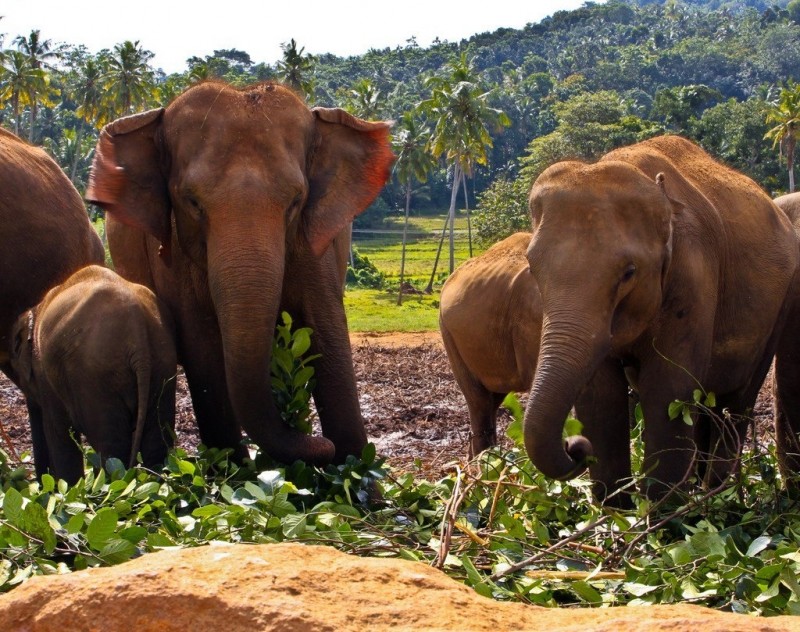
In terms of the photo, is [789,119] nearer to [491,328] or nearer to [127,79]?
[127,79]

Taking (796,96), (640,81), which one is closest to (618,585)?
(796,96)

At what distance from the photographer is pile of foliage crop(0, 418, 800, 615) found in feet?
15.0

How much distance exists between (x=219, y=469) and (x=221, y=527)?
1.44 meters

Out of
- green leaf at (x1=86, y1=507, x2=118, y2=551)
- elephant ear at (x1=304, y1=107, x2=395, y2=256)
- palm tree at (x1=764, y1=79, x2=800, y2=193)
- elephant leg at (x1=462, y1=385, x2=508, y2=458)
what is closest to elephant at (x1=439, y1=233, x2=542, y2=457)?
elephant leg at (x1=462, y1=385, x2=508, y2=458)

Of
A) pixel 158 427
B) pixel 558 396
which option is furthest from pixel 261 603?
pixel 158 427

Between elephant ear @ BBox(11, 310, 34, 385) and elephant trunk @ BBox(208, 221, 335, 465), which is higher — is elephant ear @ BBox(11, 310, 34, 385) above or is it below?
below

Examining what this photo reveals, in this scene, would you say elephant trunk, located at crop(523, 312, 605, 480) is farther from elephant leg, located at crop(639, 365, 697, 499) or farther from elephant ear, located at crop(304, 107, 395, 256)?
elephant ear, located at crop(304, 107, 395, 256)

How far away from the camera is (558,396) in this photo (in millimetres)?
5855

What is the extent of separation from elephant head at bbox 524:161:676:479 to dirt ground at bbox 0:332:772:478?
12.4ft

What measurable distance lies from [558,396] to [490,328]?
153 inches

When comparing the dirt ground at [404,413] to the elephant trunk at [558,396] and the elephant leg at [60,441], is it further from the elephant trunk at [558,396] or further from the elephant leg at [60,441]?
the elephant trunk at [558,396]

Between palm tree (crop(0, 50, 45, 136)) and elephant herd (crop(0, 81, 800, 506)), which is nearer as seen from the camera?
elephant herd (crop(0, 81, 800, 506))

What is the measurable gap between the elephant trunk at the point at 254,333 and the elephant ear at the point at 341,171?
69 centimetres

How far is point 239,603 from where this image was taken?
3301 mm
